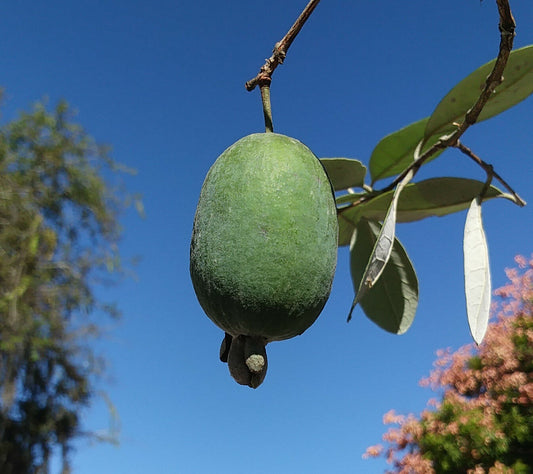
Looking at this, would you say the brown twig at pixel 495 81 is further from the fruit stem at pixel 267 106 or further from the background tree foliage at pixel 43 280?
the background tree foliage at pixel 43 280

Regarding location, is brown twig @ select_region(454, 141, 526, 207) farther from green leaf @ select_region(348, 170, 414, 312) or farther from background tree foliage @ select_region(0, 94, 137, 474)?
background tree foliage @ select_region(0, 94, 137, 474)

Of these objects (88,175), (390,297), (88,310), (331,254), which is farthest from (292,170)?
(88,175)

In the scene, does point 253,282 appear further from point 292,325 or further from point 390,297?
point 390,297

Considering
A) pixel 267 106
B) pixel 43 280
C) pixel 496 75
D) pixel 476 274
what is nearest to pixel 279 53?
pixel 267 106

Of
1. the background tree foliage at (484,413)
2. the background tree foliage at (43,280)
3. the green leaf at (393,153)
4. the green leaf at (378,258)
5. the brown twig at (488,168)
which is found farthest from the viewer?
the background tree foliage at (43,280)

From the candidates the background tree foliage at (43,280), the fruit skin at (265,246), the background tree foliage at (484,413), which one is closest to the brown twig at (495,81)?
the fruit skin at (265,246)
